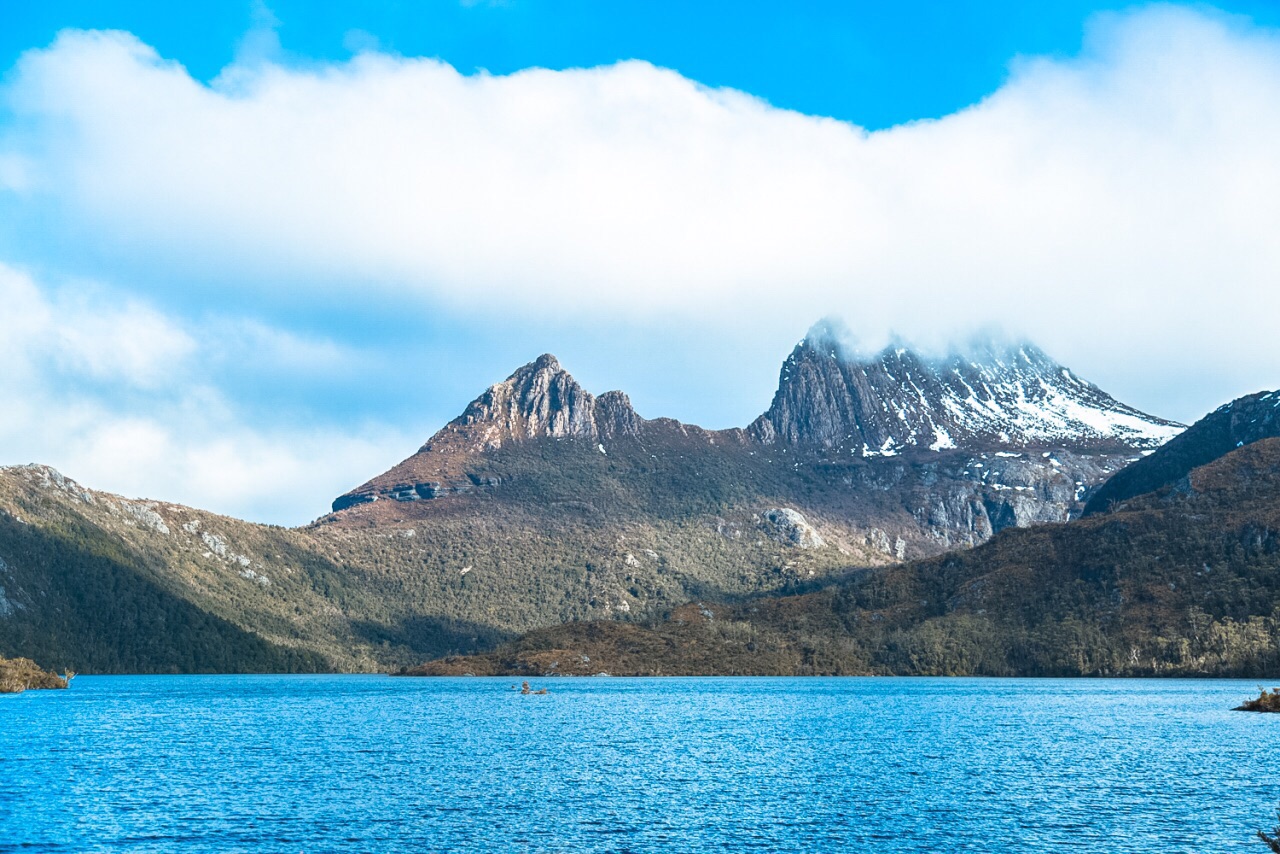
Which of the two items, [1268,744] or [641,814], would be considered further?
[1268,744]

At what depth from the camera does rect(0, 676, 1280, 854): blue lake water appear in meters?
79.2

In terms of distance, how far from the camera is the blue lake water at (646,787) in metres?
79.2

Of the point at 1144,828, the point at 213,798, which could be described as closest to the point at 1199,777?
the point at 1144,828

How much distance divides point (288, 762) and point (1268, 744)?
347 feet

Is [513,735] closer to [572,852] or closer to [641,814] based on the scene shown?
[641,814]

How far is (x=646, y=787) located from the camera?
103m

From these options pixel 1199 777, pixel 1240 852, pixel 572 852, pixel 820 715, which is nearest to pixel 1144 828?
pixel 1240 852

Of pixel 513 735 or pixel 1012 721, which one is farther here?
pixel 1012 721

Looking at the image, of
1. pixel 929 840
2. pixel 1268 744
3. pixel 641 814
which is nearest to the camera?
pixel 929 840

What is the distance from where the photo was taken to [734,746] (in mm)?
138250

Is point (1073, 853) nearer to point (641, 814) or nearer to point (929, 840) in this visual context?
point (929, 840)

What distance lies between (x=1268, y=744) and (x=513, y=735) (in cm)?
8975

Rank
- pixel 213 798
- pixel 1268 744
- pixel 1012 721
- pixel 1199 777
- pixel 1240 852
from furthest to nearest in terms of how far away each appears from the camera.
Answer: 1. pixel 1012 721
2. pixel 1268 744
3. pixel 1199 777
4. pixel 213 798
5. pixel 1240 852

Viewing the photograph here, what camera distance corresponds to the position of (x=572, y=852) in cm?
7444
